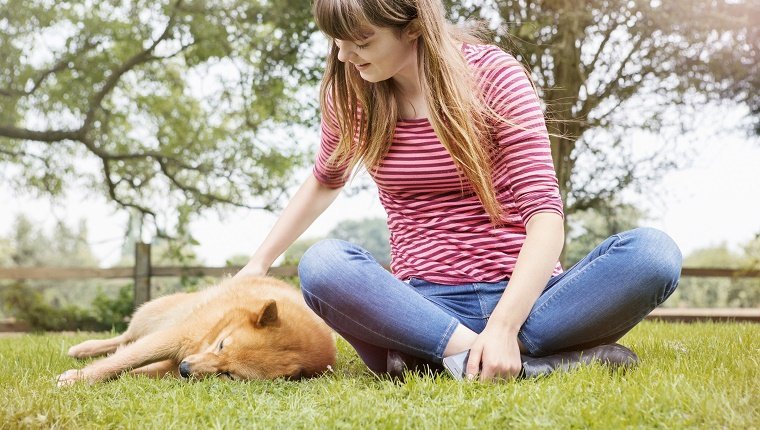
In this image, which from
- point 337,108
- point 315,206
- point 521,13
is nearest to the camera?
point 337,108

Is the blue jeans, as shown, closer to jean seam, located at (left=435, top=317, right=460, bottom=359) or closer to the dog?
jean seam, located at (left=435, top=317, right=460, bottom=359)

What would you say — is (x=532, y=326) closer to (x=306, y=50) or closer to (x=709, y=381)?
(x=709, y=381)

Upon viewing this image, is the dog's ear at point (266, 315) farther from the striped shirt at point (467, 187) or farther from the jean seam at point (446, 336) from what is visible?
the jean seam at point (446, 336)

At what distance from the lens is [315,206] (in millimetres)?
3254

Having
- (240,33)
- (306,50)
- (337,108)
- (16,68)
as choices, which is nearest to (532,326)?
(337,108)

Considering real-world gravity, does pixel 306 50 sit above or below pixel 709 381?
above

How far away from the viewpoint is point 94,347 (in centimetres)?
407

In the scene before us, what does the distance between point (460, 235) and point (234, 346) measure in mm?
981

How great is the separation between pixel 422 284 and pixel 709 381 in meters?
1.03

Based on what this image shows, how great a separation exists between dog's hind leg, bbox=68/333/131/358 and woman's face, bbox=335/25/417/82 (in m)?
2.32

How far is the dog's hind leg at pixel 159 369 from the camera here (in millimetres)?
3199

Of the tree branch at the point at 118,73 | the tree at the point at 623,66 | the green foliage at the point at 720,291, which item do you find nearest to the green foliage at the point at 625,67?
the tree at the point at 623,66

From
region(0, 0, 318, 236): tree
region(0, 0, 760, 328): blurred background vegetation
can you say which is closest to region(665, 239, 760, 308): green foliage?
region(0, 0, 760, 328): blurred background vegetation

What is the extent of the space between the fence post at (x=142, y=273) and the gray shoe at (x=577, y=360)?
294 inches
